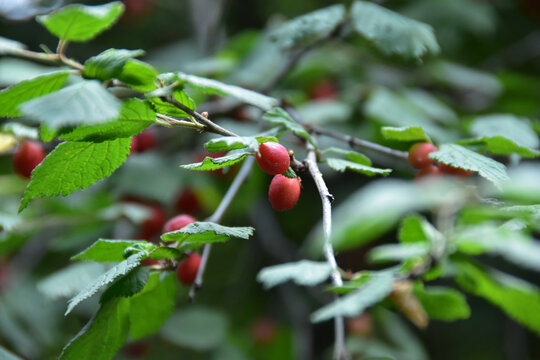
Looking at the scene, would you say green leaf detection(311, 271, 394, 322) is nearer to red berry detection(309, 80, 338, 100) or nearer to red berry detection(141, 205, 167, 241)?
red berry detection(141, 205, 167, 241)

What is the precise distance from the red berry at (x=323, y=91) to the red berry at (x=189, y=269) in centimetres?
121

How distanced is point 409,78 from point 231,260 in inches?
49.3

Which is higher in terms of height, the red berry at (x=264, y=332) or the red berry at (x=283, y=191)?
the red berry at (x=283, y=191)

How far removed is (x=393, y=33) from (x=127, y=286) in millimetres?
845

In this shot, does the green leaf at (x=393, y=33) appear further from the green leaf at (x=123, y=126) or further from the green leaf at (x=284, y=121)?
the green leaf at (x=123, y=126)

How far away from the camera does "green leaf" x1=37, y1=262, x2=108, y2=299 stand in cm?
111

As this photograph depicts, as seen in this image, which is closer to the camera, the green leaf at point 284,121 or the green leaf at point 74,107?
the green leaf at point 74,107

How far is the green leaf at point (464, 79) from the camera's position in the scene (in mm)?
1898

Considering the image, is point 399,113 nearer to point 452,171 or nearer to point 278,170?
point 452,171

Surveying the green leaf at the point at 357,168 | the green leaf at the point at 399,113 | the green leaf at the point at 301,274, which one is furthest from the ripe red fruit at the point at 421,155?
the green leaf at the point at 399,113

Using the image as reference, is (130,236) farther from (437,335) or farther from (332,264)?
(437,335)

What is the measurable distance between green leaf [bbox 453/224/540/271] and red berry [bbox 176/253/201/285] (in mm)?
512

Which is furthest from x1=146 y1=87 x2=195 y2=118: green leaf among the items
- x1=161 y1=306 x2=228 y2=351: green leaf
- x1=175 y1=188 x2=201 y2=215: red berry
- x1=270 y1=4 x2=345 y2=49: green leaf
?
x1=161 y1=306 x2=228 y2=351: green leaf

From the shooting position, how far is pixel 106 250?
78cm
